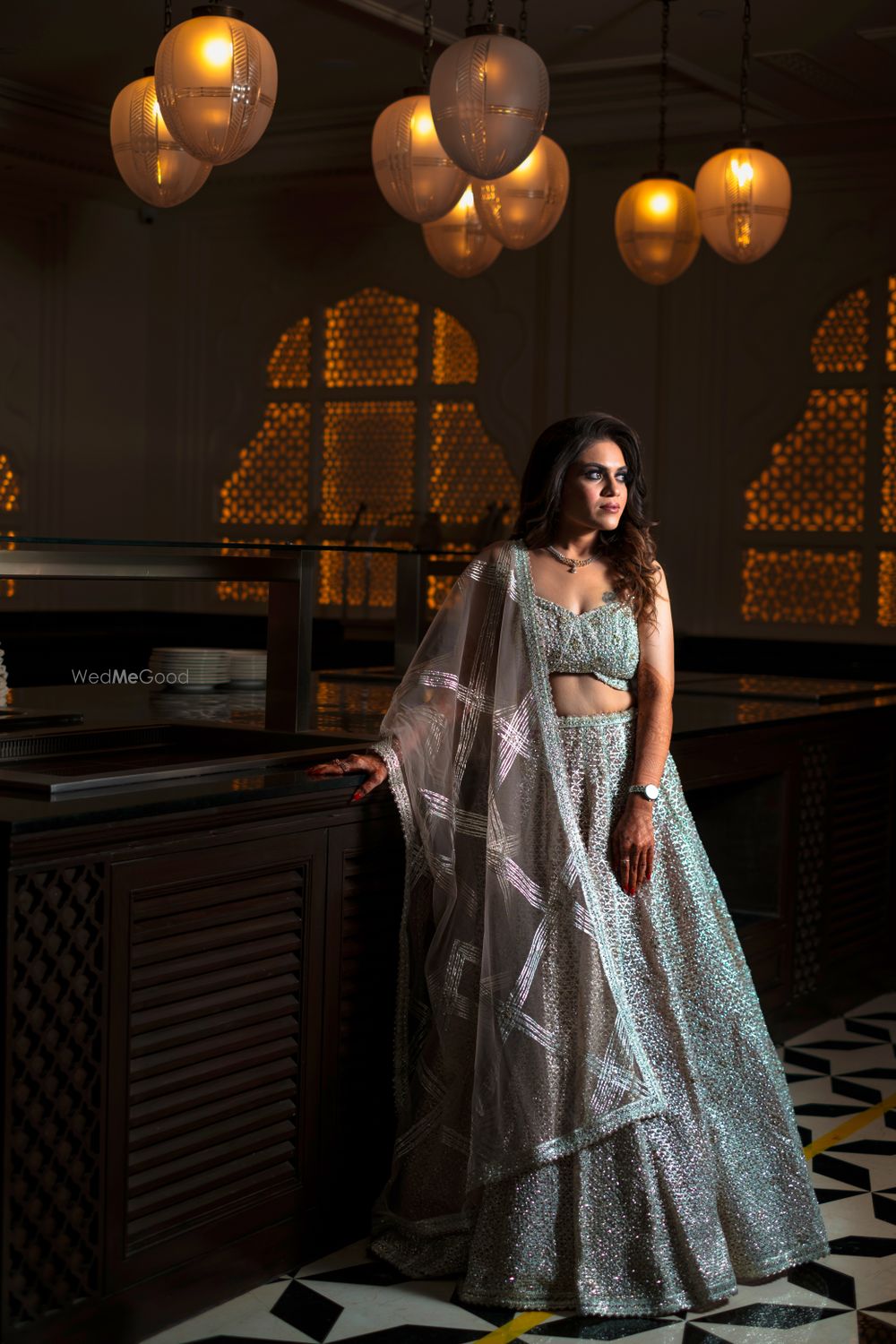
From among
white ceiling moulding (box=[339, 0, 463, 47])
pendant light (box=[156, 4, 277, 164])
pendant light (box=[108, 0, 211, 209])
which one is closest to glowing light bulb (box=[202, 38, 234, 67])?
pendant light (box=[156, 4, 277, 164])

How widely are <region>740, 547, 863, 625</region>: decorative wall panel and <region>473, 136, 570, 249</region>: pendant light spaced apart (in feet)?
10.2

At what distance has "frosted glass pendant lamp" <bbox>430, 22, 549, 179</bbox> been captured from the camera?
3771 millimetres

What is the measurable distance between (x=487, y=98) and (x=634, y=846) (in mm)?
1871

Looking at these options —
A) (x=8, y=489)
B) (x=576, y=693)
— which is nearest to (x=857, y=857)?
(x=576, y=693)

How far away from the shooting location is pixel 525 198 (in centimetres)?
449

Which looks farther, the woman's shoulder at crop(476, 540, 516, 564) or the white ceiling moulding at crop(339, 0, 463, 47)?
the white ceiling moulding at crop(339, 0, 463, 47)

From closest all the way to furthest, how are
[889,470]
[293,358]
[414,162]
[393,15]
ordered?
[414,162]
[393,15]
[889,470]
[293,358]

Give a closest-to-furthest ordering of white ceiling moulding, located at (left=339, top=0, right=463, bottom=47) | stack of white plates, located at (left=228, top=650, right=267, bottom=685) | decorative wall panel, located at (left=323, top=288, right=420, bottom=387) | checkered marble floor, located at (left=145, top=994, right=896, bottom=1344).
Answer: checkered marble floor, located at (left=145, top=994, right=896, bottom=1344) < stack of white plates, located at (left=228, top=650, right=267, bottom=685) < white ceiling moulding, located at (left=339, top=0, right=463, bottom=47) < decorative wall panel, located at (left=323, top=288, right=420, bottom=387)

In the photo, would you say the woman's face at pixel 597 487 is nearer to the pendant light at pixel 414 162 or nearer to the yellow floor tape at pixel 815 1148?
the yellow floor tape at pixel 815 1148

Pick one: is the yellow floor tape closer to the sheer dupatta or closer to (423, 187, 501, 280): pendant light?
the sheer dupatta

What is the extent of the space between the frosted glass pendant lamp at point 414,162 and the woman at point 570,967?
4.98ft

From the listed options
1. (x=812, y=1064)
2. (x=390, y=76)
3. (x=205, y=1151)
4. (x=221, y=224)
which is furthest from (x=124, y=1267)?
(x=221, y=224)

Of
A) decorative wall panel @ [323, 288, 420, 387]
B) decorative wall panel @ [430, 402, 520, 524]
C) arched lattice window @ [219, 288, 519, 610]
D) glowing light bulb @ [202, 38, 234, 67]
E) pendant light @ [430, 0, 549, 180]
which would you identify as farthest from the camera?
decorative wall panel @ [323, 288, 420, 387]

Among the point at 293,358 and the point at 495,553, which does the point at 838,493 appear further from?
the point at 495,553
